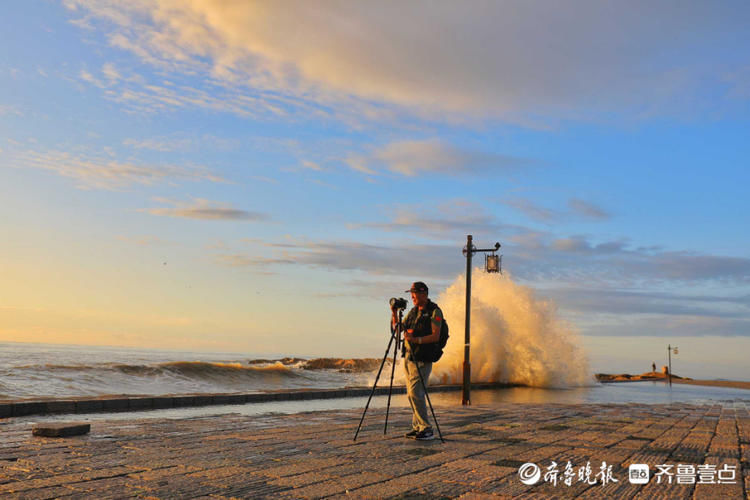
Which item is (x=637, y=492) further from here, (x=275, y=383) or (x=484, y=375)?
(x=484, y=375)

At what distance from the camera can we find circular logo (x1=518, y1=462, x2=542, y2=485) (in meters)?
5.06

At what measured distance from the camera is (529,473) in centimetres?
536

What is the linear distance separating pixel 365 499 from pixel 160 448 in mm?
3089

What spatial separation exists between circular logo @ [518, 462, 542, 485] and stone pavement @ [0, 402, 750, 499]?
0.19 feet

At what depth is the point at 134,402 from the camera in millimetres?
11828

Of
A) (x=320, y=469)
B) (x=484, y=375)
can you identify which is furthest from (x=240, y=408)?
(x=484, y=375)

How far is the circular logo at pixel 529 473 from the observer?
16.6 feet

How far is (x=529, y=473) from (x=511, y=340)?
3131 centimetres

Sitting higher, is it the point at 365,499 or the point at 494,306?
the point at 494,306

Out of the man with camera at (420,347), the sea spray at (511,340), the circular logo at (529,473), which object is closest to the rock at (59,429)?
the man with camera at (420,347)

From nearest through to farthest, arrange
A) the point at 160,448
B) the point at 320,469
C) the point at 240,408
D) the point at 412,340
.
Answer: the point at 320,469
the point at 160,448
the point at 412,340
the point at 240,408

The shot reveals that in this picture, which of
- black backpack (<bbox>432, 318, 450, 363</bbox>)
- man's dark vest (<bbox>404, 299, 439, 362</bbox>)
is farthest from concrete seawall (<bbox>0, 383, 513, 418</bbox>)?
black backpack (<bbox>432, 318, 450, 363</bbox>)

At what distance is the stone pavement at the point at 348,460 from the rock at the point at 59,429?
200 millimetres

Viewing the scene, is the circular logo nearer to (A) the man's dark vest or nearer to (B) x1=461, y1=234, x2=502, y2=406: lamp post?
(A) the man's dark vest
